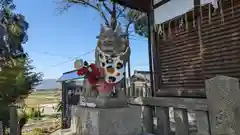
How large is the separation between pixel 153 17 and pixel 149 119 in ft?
7.06

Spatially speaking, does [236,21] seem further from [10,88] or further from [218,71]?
[10,88]

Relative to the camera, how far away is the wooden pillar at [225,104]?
100 inches

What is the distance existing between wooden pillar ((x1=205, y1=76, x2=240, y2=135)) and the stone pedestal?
3.81 feet

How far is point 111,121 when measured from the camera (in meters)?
3.15

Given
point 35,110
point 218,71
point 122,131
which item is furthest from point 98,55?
point 35,110

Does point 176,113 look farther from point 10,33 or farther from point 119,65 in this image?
point 10,33

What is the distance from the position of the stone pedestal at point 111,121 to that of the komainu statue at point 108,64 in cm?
34

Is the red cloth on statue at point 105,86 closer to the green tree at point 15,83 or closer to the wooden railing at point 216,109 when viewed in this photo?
the wooden railing at point 216,109

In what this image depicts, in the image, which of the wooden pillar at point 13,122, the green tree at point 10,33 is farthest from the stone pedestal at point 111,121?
the green tree at point 10,33

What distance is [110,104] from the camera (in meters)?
3.34

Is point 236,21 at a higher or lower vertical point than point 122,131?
higher

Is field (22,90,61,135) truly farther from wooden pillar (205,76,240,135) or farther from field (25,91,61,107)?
wooden pillar (205,76,240,135)

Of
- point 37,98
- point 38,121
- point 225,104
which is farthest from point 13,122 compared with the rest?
point 37,98

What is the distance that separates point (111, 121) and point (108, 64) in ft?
2.83
